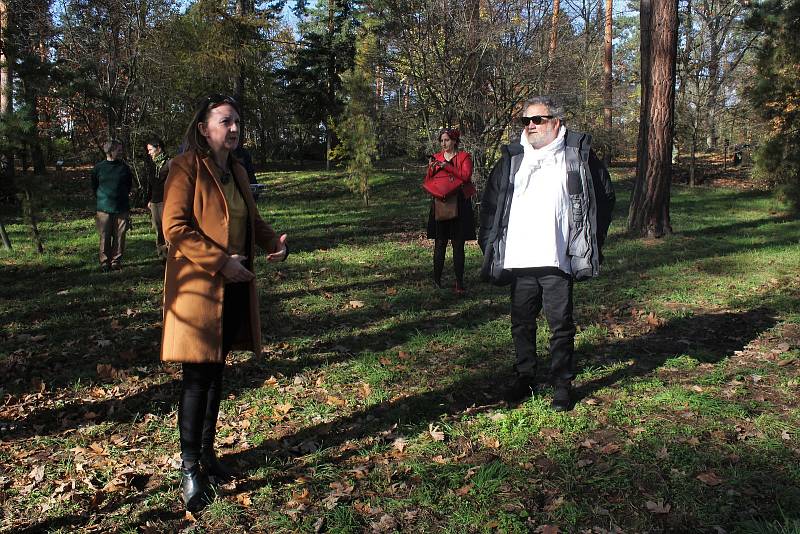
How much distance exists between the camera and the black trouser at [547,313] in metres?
4.01

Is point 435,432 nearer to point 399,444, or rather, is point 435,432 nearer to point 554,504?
point 399,444

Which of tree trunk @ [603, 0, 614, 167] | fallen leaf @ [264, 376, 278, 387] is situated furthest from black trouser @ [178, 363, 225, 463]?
tree trunk @ [603, 0, 614, 167]

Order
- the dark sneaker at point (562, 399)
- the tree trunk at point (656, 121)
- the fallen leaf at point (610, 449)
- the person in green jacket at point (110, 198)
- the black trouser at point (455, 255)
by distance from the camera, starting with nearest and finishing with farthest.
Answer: the fallen leaf at point (610, 449)
the dark sneaker at point (562, 399)
the black trouser at point (455, 255)
the person in green jacket at point (110, 198)
the tree trunk at point (656, 121)

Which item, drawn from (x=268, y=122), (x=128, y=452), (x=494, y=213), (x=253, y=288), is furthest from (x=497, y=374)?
(x=268, y=122)

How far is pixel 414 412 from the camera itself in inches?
171

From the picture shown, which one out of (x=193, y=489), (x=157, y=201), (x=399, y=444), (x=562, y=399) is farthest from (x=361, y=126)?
(x=193, y=489)

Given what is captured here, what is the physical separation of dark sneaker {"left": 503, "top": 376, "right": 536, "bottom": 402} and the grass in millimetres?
104

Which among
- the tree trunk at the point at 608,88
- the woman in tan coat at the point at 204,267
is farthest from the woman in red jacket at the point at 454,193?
the tree trunk at the point at 608,88

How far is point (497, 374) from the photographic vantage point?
5.04 meters

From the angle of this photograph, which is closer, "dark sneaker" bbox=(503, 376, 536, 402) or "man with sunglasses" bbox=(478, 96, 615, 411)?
"man with sunglasses" bbox=(478, 96, 615, 411)

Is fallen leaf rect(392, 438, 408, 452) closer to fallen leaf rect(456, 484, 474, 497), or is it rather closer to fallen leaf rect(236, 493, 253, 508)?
fallen leaf rect(456, 484, 474, 497)

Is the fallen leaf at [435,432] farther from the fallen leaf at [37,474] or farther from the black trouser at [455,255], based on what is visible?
the black trouser at [455,255]

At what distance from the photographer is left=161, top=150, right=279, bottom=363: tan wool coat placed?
2.88m

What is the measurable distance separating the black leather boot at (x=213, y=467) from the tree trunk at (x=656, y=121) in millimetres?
9889
